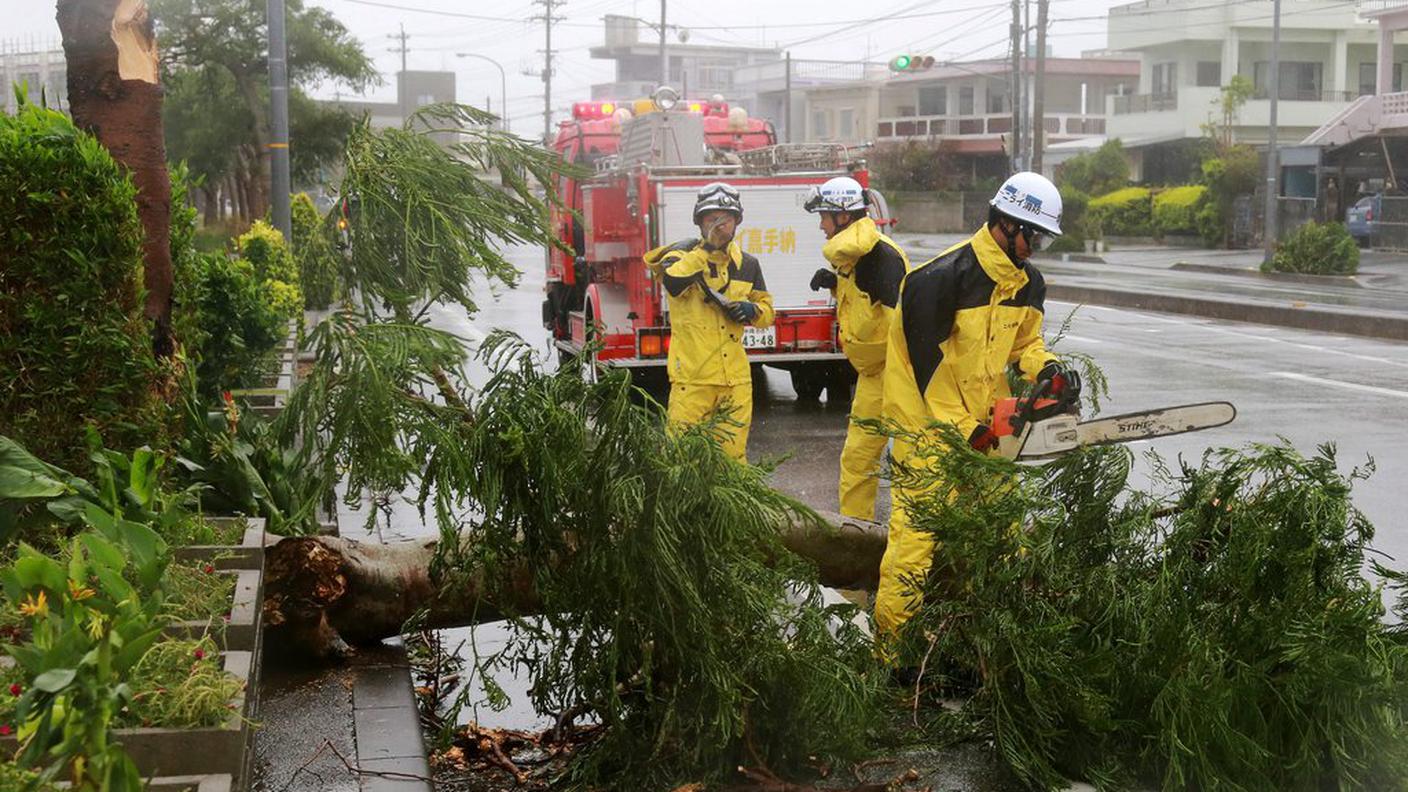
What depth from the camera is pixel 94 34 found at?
5.71 meters

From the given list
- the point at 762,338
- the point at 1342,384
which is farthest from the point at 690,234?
the point at 1342,384

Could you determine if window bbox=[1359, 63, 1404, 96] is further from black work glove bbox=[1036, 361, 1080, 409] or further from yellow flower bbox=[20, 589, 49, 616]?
yellow flower bbox=[20, 589, 49, 616]

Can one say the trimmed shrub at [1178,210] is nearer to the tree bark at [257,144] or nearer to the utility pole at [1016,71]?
the utility pole at [1016,71]

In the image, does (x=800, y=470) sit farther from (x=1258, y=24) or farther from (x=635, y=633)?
(x=1258, y=24)

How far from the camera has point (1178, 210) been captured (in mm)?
47312

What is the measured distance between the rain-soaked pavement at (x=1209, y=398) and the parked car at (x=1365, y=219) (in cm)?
1733

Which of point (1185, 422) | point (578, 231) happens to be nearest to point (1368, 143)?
point (578, 231)

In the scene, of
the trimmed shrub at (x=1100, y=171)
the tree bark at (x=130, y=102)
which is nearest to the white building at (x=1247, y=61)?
the trimmed shrub at (x=1100, y=171)

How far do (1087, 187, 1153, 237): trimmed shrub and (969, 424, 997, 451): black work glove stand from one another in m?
44.4

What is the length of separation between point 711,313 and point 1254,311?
50.6ft

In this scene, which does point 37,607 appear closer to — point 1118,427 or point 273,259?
point 1118,427

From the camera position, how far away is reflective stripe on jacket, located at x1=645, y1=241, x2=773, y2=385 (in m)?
8.33

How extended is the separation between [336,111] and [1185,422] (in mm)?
34734

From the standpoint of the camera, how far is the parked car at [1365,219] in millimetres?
38469
